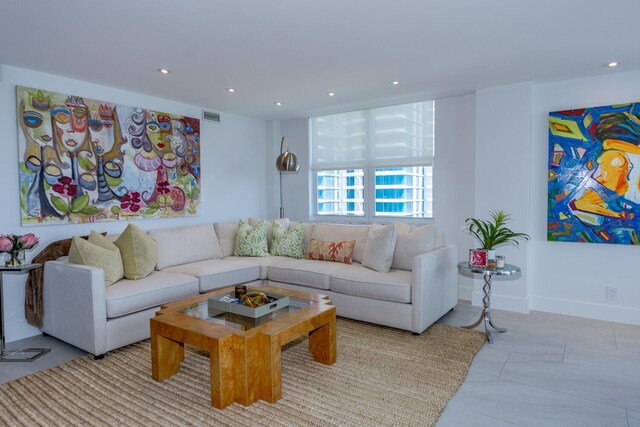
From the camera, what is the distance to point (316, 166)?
5.66 metres

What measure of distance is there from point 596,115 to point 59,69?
488 centimetres

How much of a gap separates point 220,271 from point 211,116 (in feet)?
7.35

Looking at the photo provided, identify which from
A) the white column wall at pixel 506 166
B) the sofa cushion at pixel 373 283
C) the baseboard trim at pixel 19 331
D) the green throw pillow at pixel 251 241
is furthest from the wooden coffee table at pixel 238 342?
the white column wall at pixel 506 166

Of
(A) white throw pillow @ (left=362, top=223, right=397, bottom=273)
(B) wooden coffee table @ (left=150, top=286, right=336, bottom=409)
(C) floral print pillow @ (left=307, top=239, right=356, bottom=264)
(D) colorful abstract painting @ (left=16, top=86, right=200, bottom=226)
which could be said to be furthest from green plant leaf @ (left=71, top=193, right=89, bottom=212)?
(A) white throw pillow @ (left=362, top=223, right=397, bottom=273)

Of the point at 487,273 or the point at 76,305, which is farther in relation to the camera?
the point at 487,273

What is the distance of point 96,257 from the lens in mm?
3119

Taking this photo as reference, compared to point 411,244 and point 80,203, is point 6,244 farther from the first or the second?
point 411,244

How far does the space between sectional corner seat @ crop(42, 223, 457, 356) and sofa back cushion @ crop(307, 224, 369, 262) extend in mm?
11

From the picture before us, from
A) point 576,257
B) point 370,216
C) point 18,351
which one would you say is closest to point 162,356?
point 18,351

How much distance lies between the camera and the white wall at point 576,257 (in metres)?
3.64

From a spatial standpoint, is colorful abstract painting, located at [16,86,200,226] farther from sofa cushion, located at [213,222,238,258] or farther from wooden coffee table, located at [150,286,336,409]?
wooden coffee table, located at [150,286,336,409]

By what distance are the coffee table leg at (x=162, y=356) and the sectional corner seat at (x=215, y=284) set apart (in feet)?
2.01

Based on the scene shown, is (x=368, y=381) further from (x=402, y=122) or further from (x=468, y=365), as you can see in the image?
(x=402, y=122)

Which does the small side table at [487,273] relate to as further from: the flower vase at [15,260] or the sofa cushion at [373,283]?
the flower vase at [15,260]
